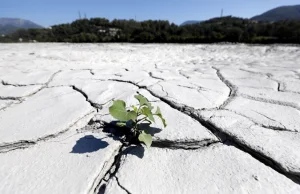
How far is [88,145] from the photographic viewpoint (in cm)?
94

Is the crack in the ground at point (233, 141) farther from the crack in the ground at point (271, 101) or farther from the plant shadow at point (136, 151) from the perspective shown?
the crack in the ground at point (271, 101)

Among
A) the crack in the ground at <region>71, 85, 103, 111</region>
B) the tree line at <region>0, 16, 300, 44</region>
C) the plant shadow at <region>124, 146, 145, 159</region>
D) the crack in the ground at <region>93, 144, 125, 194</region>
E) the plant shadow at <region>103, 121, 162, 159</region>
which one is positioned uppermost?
the tree line at <region>0, 16, 300, 44</region>

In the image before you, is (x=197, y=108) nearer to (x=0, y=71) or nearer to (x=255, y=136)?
(x=255, y=136)

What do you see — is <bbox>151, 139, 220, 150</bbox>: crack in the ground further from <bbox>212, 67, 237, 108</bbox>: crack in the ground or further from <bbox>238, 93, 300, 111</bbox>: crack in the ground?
<bbox>238, 93, 300, 111</bbox>: crack in the ground

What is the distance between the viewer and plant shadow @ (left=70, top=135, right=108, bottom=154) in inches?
35.4

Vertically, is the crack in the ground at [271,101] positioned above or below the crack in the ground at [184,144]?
above

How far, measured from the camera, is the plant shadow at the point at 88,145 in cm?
90

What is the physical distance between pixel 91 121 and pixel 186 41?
7.50m

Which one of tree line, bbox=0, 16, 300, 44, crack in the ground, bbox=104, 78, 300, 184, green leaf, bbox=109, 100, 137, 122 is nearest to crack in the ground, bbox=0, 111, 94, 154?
green leaf, bbox=109, 100, 137, 122

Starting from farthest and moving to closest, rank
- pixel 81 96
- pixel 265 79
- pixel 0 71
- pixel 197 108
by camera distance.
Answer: pixel 0 71, pixel 265 79, pixel 81 96, pixel 197 108

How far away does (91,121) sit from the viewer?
3.79 feet

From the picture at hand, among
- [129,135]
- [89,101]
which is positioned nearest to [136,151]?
[129,135]

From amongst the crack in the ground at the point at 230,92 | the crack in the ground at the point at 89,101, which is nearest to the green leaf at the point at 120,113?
the crack in the ground at the point at 89,101

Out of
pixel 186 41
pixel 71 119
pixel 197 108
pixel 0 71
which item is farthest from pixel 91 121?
pixel 186 41
